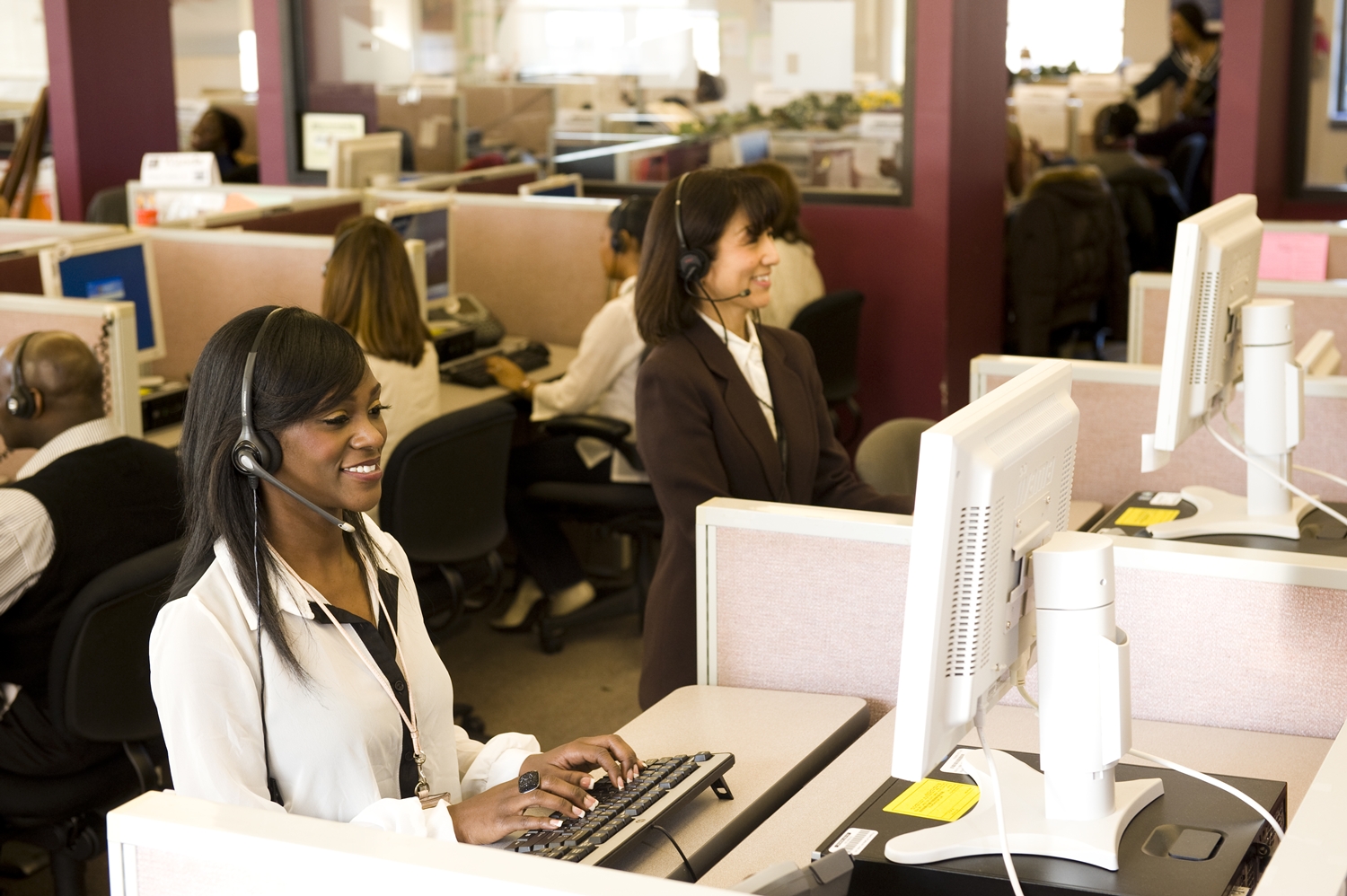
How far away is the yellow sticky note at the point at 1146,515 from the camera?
2.22 meters

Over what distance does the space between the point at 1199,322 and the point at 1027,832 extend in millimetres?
908

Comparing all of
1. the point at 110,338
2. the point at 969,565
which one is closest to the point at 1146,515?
the point at 969,565

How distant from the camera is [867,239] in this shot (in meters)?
4.82

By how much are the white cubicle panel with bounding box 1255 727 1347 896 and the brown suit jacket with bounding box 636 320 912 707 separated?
3.72ft

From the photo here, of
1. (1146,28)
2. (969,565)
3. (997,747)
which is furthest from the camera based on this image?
(1146,28)

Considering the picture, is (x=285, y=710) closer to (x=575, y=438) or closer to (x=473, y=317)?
(x=575, y=438)

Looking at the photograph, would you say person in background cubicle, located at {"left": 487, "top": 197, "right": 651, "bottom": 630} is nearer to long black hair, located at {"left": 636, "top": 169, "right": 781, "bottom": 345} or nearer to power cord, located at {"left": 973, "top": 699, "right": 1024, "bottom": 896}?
long black hair, located at {"left": 636, "top": 169, "right": 781, "bottom": 345}

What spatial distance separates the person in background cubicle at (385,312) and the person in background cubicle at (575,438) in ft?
1.33

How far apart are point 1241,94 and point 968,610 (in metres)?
4.36

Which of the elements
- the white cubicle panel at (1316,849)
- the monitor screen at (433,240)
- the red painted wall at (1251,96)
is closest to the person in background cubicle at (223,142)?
the monitor screen at (433,240)

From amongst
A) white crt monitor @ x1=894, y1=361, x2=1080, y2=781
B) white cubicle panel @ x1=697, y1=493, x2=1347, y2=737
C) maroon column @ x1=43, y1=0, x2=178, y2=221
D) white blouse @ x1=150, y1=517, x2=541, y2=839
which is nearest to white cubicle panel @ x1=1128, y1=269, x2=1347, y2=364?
white cubicle panel @ x1=697, y1=493, x2=1347, y2=737

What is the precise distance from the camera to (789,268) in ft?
13.8

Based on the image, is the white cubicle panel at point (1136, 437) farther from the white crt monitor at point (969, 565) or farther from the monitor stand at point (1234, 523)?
the white crt monitor at point (969, 565)

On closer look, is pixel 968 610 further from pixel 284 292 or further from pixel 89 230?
pixel 89 230
